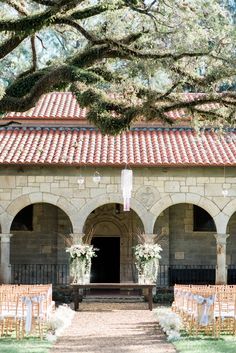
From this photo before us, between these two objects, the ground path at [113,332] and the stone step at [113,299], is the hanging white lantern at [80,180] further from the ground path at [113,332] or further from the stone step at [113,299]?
the ground path at [113,332]

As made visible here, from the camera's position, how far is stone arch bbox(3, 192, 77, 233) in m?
20.5

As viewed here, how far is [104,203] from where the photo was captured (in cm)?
2069

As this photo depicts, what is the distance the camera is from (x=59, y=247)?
874 inches

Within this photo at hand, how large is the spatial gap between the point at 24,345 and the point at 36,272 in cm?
1069

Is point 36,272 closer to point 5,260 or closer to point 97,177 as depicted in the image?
point 5,260

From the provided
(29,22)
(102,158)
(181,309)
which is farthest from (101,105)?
(102,158)

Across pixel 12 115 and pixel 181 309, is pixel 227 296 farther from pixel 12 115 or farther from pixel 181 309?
pixel 12 115

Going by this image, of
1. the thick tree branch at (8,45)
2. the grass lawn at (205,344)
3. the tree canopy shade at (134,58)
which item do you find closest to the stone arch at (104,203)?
the tree canopy shade at (134,58)

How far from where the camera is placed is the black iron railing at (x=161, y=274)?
21.9m

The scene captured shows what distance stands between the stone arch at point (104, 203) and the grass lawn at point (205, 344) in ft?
26.1

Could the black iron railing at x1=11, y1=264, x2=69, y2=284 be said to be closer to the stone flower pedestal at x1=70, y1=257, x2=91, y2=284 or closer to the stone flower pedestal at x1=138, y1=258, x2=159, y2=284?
the stone flower pedestal at x1=70, y1=257, x2=91, y2=284

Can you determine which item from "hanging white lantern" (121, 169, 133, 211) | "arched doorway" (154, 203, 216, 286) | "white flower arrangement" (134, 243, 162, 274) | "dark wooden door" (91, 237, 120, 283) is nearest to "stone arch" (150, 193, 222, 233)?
"white flower arrangement" (134, 243, 162, 274)

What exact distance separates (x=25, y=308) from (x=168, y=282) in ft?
30.6

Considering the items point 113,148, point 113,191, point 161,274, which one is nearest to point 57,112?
point 113,148
